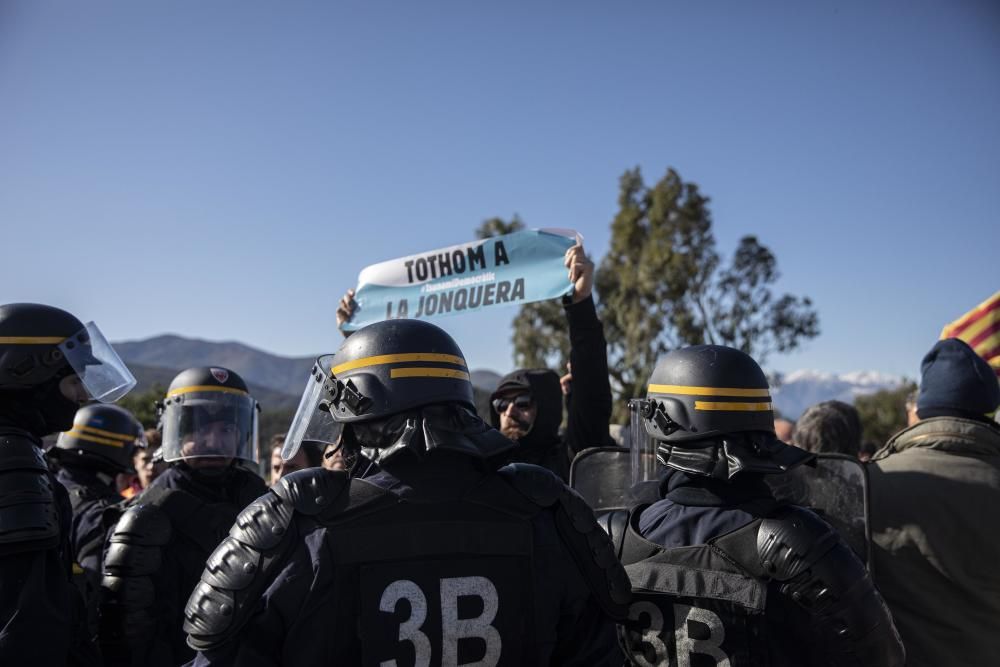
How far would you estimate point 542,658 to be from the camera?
2.22 m

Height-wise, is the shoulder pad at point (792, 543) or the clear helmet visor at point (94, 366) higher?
the clear helmet visor at point (94, 366)

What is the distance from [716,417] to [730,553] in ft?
1.48

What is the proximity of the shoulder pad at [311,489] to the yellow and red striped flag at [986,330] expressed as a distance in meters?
4.07

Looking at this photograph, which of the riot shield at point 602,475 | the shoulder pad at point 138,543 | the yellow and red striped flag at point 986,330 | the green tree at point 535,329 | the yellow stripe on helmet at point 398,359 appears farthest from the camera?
the green tree at point 535,329

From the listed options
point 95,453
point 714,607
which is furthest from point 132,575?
point 714,607

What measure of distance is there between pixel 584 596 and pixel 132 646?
6.45 feet

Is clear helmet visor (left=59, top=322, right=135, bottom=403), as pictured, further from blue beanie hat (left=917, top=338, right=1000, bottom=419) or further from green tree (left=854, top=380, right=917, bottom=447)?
green tree (left=854, top=380, right=917, bottom=447)

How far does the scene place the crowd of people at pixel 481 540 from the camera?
2064mm

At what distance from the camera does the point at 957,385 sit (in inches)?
142

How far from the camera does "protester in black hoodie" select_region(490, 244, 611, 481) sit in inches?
168

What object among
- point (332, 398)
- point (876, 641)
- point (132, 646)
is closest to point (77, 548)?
point (132, 646)

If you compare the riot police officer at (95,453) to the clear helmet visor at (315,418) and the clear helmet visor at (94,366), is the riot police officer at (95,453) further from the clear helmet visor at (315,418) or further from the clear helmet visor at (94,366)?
the clear helmet visor at (315,418)

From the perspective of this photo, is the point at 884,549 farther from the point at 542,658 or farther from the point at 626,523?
the point at 542,658

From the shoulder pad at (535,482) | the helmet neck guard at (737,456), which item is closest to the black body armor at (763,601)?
the helmet neck guard at (737,456)
